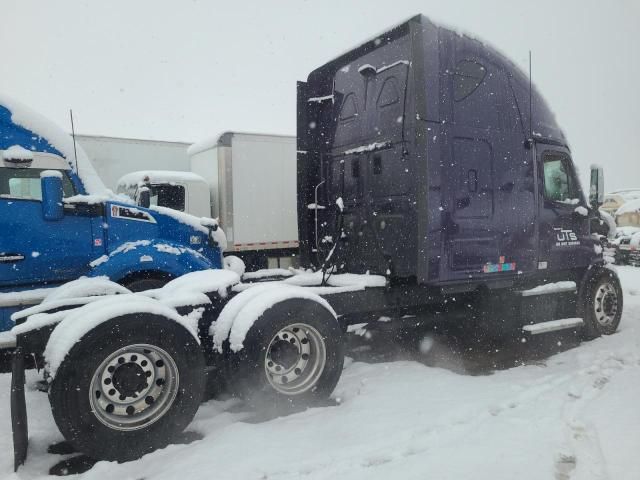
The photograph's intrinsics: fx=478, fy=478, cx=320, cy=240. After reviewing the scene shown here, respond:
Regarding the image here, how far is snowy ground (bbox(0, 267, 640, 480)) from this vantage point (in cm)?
297

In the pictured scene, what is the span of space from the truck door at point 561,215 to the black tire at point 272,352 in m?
3.20

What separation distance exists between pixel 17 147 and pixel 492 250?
5337 millimetres

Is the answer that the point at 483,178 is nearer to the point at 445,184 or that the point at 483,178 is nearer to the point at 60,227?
the point at 445,184

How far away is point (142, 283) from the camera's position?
5273 mm

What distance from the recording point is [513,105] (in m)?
5.54

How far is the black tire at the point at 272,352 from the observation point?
3797 mm

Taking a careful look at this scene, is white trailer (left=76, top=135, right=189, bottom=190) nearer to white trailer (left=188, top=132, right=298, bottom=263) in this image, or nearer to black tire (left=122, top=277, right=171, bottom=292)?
white trailer (left=188, top=132, right=298, bottom=263)

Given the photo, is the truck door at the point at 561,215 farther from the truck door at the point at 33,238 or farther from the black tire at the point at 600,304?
the truck door at the point at 33,238

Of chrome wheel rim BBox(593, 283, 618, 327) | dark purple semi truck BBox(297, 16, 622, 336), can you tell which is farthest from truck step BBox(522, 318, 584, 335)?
chrome wheel rim BBox(593, 283, 618, 327)

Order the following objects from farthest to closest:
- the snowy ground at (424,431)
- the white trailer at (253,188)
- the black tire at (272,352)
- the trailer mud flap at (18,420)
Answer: the white trailer at (253,188) < the black tire at (272,352) < the trailer mud flap at (18,420) < the snowy ground at (424,431)

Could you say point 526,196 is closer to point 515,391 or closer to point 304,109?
point 515,391

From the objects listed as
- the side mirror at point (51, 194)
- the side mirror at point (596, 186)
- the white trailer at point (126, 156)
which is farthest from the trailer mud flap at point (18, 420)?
the white trailer at point (126, 156)

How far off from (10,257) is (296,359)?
3135mm

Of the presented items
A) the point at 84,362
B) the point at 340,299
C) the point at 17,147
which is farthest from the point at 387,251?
the point at 17,147
